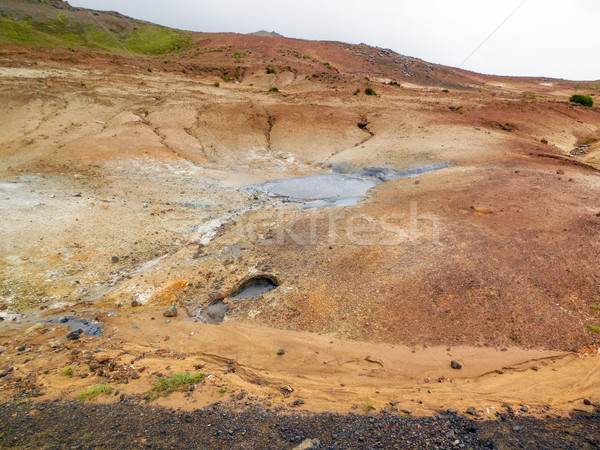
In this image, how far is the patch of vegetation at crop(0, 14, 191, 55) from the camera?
38938 millimetres

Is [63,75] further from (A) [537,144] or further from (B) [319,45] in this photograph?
(B) [319,45]

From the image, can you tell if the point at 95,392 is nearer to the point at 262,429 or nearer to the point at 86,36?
the point at 262,429

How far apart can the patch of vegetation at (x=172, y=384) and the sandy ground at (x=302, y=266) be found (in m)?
0.16

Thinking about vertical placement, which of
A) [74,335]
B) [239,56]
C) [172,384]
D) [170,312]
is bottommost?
[74,335]

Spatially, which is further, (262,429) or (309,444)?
(262,429)

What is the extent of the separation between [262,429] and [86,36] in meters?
58.0

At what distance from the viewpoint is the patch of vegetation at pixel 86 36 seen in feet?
128

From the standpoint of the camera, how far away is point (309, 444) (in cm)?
466

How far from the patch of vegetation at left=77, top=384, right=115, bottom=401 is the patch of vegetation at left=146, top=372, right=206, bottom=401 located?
686 mm

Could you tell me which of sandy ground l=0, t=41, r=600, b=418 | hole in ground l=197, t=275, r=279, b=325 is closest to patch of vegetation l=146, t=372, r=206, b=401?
sandy ground l=0, t=41, r=600, b=418

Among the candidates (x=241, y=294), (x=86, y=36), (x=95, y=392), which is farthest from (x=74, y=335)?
(x=86, y=36)

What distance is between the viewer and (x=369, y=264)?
9141 mm

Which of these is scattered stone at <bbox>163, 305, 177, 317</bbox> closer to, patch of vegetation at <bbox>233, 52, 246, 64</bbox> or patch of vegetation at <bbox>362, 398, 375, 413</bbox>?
patch of vegetation at <bbox>362, 398, 375, 413</bbox>

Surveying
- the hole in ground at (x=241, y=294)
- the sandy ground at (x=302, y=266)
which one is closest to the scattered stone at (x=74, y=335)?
the sandy ground at (x=302, y=266)
